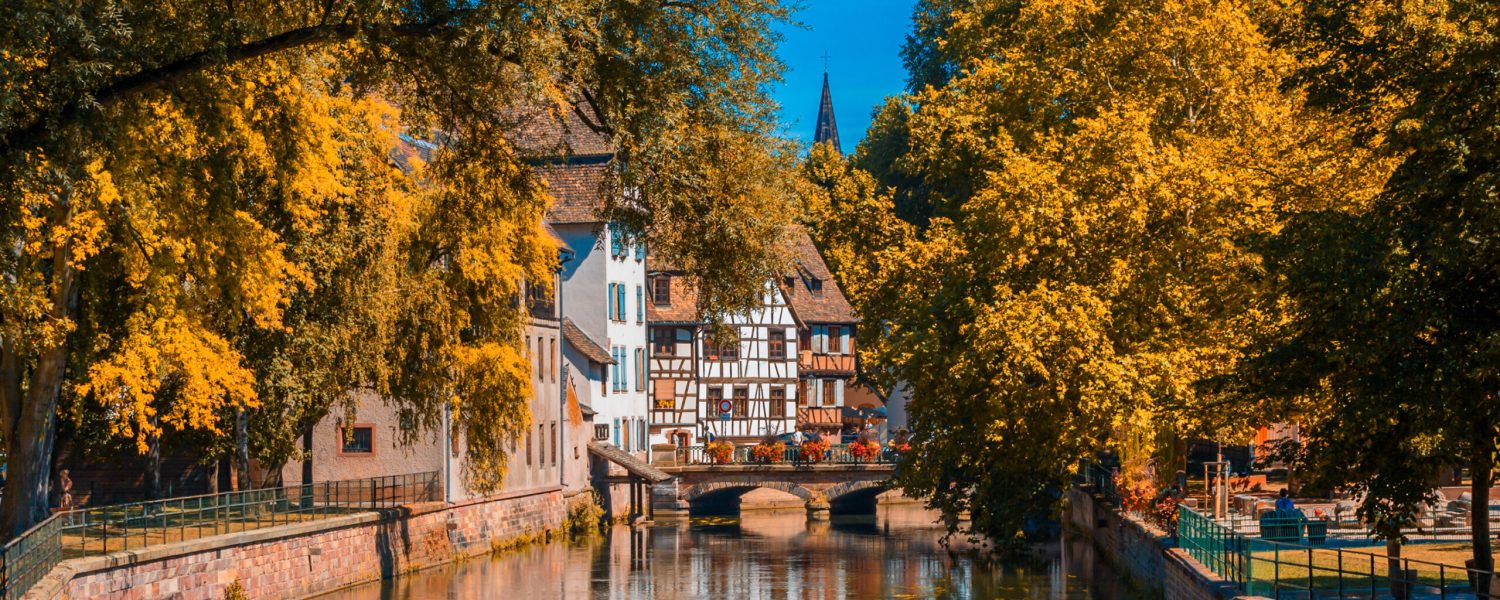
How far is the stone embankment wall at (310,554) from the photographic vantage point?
2786 cm

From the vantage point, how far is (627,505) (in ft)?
207

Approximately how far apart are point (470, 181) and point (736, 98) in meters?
3.23

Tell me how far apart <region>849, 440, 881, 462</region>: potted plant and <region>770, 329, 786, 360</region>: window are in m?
10.9

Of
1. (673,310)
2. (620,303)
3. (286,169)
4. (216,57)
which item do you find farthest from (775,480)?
(216,57)

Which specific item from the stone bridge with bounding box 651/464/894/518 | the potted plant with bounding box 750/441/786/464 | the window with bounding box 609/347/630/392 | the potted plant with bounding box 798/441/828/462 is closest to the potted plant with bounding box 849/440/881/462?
the stone bridge with bounding box 651/464/894/518

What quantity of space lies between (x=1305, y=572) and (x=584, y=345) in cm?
3837

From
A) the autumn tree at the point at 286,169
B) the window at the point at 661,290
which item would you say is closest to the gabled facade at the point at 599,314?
the window at the point at 661,290

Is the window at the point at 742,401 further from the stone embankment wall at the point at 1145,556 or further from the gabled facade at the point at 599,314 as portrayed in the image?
the stone embankment wall at the point at 1145,556

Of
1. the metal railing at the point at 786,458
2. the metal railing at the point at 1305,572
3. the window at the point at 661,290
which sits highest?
the window at the point at 661,290

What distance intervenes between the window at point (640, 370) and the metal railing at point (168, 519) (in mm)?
25106

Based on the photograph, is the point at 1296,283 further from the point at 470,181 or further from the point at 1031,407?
the point at 1031,407

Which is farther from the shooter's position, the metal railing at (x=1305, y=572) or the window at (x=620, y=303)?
the window at (x=620, y=303)

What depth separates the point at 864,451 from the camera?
67.9 metres

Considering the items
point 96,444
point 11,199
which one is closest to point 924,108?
point 96,444
